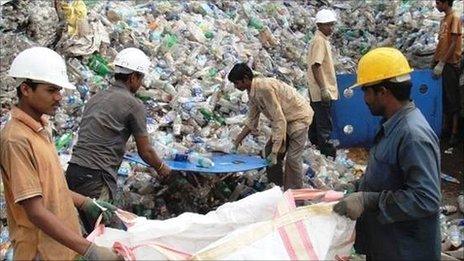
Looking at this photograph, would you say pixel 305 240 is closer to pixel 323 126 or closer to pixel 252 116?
pixel 252 116

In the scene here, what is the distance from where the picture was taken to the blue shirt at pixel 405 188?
254 centimetres

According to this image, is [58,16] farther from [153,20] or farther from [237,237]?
[237,237]

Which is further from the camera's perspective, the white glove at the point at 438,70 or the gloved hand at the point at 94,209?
the white glove at the point at 438,70

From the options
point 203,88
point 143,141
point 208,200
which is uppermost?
point 143,141

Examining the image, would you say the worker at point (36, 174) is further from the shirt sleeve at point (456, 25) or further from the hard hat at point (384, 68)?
the shirt sleeve at point (456, 25)

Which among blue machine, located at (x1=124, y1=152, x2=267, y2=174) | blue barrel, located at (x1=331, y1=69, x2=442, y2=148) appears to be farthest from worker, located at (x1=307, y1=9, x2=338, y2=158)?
blue machine, located at (x1=124, y1=152, x2=267, y2=174)

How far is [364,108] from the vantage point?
7.11 m

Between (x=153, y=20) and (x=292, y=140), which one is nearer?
(x=292, y=140)

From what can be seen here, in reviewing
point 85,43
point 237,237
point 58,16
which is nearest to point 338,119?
point 85,43

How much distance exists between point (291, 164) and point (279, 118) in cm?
63

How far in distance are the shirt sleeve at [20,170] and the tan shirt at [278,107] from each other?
3.00 meters

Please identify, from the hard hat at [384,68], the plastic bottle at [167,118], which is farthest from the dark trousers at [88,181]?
the plastic bottle at [167,118]

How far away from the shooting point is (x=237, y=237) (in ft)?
8.36

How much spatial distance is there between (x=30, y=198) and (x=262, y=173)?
382cm
